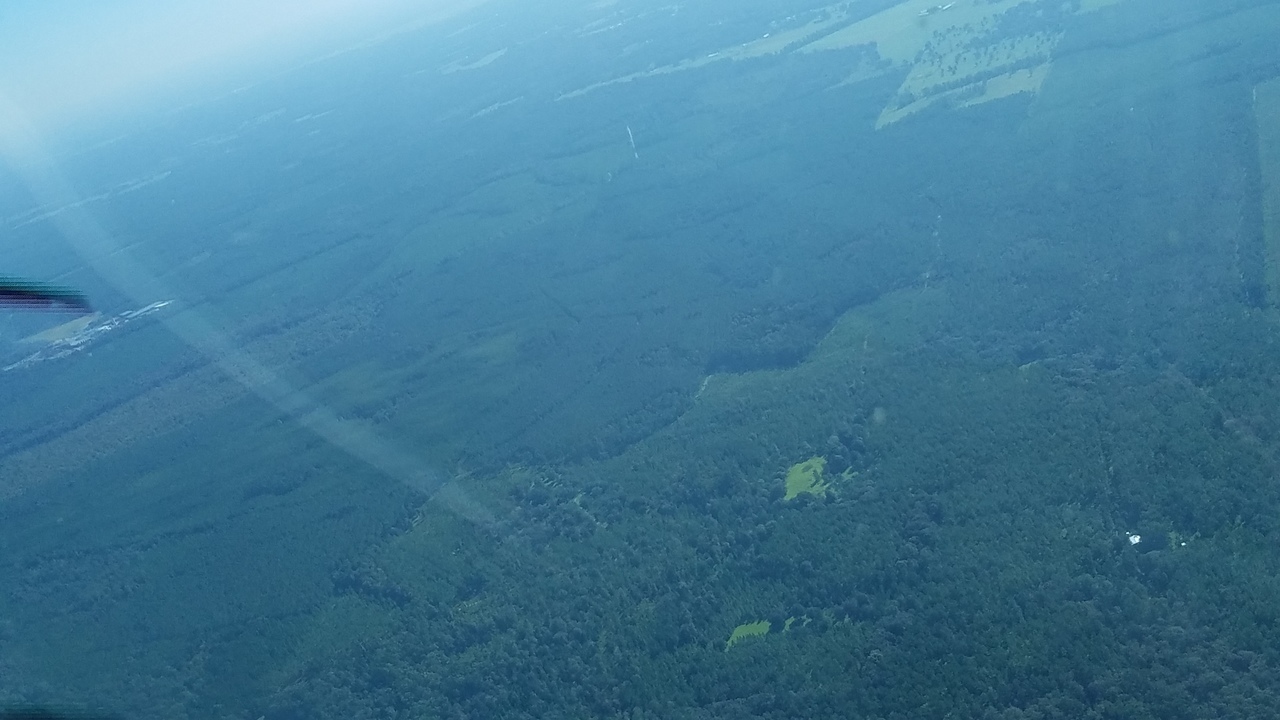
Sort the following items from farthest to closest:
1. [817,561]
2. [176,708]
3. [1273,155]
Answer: [1273,155], [176,708], [817,561]

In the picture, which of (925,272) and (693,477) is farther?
(925,272)

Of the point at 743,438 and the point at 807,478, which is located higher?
the point at 743,438

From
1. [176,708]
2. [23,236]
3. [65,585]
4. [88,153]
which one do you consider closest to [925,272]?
[176,708]

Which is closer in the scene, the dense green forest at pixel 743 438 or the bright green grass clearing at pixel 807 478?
the dense green forest at pixel 743 438

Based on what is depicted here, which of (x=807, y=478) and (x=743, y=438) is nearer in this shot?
(x=807, y=478)

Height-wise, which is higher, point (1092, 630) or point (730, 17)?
point (730, 17)

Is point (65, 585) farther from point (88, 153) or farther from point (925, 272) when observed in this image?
point (88, 153)

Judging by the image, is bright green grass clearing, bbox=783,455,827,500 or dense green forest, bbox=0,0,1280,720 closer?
dense green forest, bbox=0,0,1280,720

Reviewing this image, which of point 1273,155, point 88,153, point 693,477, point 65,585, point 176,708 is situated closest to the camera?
point 176,708
